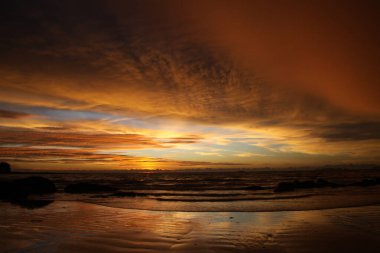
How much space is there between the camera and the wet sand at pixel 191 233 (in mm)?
8828

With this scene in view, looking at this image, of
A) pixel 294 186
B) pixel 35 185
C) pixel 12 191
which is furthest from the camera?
pixel 294 186

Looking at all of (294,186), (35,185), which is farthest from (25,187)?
(294,186)

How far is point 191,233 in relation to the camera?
1093cm

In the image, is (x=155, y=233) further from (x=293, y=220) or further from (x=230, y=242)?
(x=293, y=220)

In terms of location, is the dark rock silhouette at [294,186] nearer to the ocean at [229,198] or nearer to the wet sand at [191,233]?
the ocean at [229,198]

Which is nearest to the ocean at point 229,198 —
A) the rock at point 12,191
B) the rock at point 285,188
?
the rock at point 285,188

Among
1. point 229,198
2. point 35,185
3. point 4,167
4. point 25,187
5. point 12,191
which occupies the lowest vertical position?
point 229,198

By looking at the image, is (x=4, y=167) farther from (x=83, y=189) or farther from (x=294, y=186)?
(x=294, y=186)

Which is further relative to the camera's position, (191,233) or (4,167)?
(4,167)

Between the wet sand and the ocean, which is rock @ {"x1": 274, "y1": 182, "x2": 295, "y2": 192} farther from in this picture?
the wet sand

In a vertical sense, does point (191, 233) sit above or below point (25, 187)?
below

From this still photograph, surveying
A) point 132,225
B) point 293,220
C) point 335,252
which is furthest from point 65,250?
point 293,220

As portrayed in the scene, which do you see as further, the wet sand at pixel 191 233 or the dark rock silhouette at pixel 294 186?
the dark rock silhouette at pixel 294 186

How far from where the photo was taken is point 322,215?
15.6m
